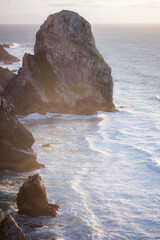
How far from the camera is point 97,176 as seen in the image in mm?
26812

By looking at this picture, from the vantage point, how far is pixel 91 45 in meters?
48.6

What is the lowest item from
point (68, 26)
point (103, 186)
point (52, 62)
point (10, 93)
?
point (103, 186)

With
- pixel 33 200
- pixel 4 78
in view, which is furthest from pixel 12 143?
pixel 4 78

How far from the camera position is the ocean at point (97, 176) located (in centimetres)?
1952

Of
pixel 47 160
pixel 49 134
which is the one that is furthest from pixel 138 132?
pixel 47 160

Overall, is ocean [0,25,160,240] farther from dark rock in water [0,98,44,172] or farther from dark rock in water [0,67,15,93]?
dark rock in water [0,67,15,93]

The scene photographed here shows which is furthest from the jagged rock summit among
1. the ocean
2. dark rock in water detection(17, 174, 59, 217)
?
dark rock in water detection(17, 174, 59, 217)

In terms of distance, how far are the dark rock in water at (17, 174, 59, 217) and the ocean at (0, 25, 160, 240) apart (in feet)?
1.57

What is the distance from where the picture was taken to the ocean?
768 inches

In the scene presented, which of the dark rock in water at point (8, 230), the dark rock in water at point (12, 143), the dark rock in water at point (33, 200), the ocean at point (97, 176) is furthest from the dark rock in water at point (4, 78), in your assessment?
the dark rock in water at point (8, 230)

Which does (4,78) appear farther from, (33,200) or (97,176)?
(33,200)

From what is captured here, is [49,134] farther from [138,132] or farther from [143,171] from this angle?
[143,171]

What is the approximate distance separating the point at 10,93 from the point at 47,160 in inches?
782

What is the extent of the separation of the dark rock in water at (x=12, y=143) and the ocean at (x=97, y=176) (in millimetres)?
817
